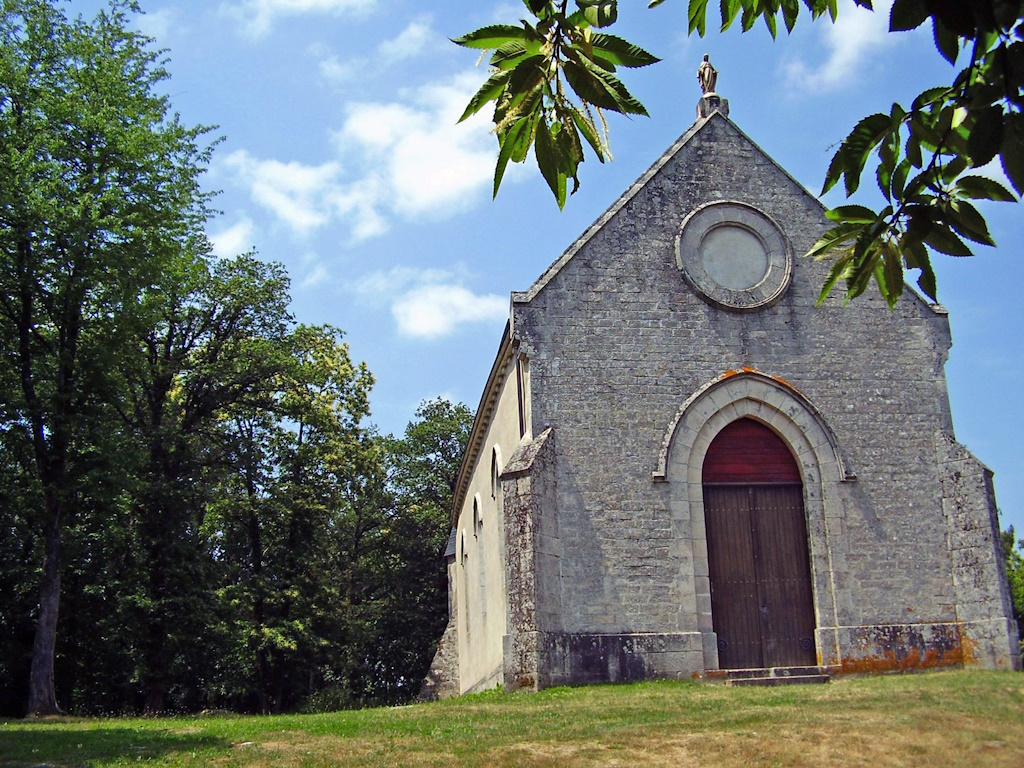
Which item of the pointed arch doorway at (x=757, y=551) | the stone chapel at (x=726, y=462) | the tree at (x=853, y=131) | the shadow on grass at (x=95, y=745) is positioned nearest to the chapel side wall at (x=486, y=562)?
the stone chapel at (x=726, y=462)

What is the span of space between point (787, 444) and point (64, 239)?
50.5 feet

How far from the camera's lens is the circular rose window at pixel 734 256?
18.1 meters

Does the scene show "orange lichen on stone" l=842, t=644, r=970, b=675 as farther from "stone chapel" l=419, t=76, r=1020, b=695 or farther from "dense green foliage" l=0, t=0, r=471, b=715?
"dense green foliage" l=0, t=0, r=471, b=715

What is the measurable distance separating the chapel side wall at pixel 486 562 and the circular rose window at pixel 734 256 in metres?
3.93

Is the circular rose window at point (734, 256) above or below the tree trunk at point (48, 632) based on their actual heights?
above

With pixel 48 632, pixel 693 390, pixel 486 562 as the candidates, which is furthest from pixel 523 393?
pixel 48 632

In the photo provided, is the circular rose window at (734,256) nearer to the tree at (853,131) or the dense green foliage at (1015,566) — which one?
the tree at (853,131)

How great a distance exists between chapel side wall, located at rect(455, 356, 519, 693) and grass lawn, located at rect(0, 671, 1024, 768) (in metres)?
4.23

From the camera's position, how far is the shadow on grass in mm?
11141

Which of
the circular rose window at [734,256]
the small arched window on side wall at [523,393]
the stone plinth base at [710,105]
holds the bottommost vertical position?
the small arched window on side wall at [523,393]

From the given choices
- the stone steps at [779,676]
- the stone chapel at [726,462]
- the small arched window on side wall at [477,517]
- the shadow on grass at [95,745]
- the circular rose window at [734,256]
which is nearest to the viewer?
the shadow on grass at [95,745]

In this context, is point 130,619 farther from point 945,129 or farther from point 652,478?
point 945,129

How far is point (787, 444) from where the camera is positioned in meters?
17.8

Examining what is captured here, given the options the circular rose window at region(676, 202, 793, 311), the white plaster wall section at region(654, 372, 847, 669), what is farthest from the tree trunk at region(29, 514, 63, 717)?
the circular rose window at region(676, 202, 793, 311)
